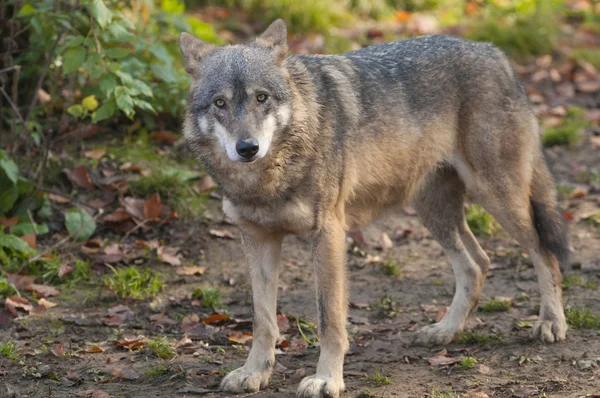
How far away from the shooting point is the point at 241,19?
12.0 metres

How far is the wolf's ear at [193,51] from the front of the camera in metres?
5.05

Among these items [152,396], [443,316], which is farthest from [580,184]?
[152,396]

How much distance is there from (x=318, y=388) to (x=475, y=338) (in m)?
1.45

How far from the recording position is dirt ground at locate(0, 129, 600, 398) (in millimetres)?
4992

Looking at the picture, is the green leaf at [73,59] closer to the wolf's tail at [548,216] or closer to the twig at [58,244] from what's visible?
the twig at [58,244]

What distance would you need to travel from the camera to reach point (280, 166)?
4863mm

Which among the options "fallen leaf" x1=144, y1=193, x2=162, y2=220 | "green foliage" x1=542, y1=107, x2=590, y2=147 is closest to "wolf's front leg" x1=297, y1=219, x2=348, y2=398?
"fallen leaf" x1=144, y1=193, x2=162, y2=220

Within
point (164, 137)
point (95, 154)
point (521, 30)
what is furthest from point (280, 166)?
point (521, 30)

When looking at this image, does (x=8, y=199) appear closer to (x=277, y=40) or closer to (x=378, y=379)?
(x=277, y=40)

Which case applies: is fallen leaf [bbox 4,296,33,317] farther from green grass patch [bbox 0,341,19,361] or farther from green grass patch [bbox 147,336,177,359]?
green grass patch [bbox 147,336,177,359]

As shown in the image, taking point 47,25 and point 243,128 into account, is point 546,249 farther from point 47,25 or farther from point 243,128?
point 47,25

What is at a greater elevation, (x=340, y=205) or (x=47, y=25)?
(x=47, y=25)

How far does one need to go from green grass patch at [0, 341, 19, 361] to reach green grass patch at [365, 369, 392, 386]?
213cm

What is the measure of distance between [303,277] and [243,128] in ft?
8.35
